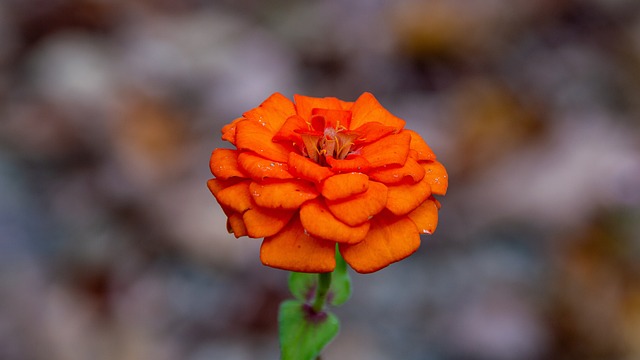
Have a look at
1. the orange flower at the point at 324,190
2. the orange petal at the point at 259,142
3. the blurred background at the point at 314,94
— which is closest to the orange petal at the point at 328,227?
the orange flower at the point at 324,190

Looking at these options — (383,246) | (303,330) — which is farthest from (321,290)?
(383,246)

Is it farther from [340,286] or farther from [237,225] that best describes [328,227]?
[340,286]

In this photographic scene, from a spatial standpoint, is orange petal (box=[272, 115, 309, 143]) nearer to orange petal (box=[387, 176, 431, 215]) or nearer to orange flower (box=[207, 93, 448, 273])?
orange flower (box=[207, 93, 448, 273])

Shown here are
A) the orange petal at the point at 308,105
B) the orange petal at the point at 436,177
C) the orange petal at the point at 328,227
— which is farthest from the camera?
the orange petal at the point at 308,105

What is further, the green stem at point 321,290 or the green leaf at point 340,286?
the green leaf at point 340,286

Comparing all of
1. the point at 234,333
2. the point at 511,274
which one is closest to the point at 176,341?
the point at 234,333

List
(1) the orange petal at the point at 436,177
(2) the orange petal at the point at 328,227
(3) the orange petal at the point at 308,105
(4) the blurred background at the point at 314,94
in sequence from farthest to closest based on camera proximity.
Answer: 1. (4) the blurred background at the point at 314,94
2. (3) the orange petal at the point at 308,105
3. (1) the orange petal at the point at 436,177
4. (2) the orange petal at the point at 328,227

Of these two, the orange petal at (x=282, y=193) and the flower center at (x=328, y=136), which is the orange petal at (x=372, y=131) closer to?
the flower center at (x=328, y=136)
